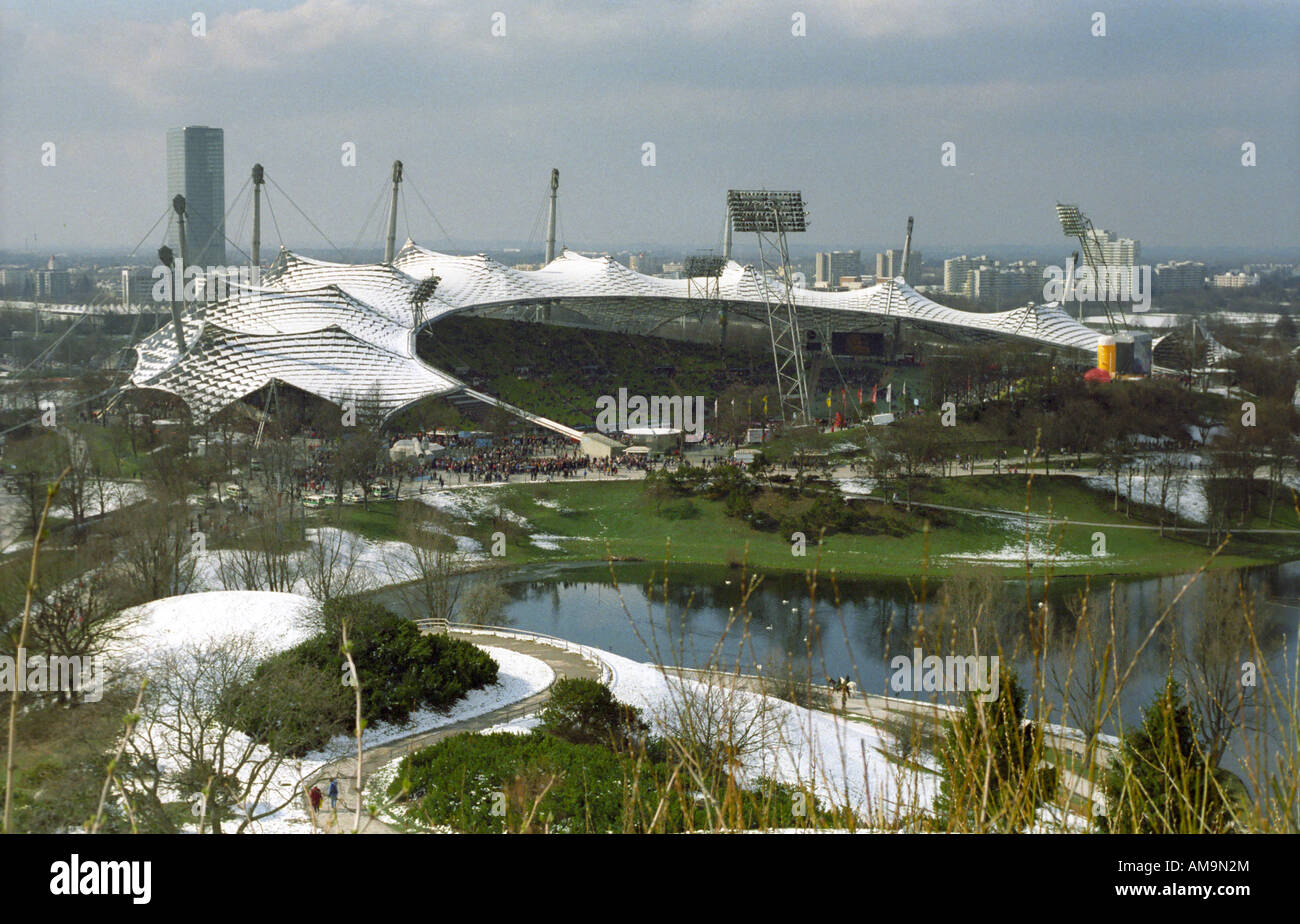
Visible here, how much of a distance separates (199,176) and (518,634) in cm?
2426

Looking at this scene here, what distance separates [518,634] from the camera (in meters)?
15.1

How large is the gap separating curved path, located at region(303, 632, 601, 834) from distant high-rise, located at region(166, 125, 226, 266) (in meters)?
21.3

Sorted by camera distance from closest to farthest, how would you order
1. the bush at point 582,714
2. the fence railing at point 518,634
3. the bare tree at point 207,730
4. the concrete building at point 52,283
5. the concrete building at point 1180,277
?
the bare tree at point 207,730
the bush at point 582,714
the fence railing at point 518,634
the concrete building at point 52,283
the concrete building at point 1180,277

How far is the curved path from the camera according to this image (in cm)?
828

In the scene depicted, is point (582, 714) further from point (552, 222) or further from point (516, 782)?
point (552, 222)

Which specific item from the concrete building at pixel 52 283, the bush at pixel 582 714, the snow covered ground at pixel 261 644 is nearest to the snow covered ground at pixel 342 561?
the snow covered ground at pixel 261 644

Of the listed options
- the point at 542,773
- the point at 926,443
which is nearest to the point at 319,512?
the point at 926,443

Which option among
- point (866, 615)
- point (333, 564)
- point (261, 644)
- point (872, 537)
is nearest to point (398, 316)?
point (872, 537)

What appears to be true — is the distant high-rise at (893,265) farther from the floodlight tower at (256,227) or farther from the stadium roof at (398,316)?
the floodlight tower at (256,227)

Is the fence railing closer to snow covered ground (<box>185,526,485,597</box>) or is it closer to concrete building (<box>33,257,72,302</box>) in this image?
snow covered ground (<box>185,526,485,597</box>)

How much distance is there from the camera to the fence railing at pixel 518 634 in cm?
1385

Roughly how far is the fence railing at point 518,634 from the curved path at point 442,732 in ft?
0.23
